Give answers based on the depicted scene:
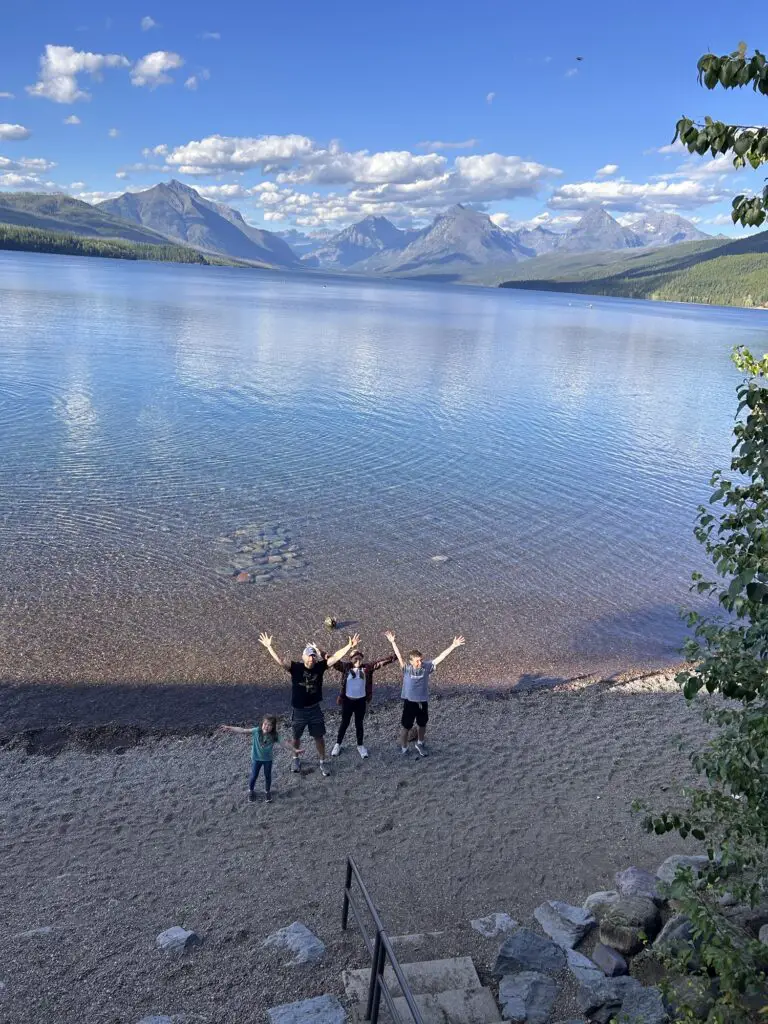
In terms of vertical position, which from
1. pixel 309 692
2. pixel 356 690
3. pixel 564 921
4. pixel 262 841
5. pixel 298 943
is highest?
pixel 309 692

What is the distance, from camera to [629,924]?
9.87 m

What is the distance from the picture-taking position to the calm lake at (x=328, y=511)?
21531 mm

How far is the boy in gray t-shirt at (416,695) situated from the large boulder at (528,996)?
6.13m

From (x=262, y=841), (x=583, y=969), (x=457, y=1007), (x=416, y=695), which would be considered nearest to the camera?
(x=457, y=1007)

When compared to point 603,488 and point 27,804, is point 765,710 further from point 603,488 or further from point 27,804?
point 603,488

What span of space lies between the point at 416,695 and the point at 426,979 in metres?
6.29

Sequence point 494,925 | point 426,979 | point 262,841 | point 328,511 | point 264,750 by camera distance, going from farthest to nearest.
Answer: point 328,511, point 264,750, point 262,841, point 494,925, point 426,979

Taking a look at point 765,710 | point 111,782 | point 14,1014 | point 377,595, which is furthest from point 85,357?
point 765,710

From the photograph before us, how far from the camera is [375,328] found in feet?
381

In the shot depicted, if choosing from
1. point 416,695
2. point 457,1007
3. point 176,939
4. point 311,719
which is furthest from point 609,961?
point 311,719

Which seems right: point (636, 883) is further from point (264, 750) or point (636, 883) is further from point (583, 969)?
point (264, 750)

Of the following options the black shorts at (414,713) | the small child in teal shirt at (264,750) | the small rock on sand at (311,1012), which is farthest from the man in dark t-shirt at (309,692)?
the small rock on sand at (311,1012)

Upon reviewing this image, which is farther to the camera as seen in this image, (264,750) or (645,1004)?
(264,750)

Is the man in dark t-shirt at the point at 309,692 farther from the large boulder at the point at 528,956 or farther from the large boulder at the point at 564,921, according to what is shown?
the large boulder at the point at 528,956
